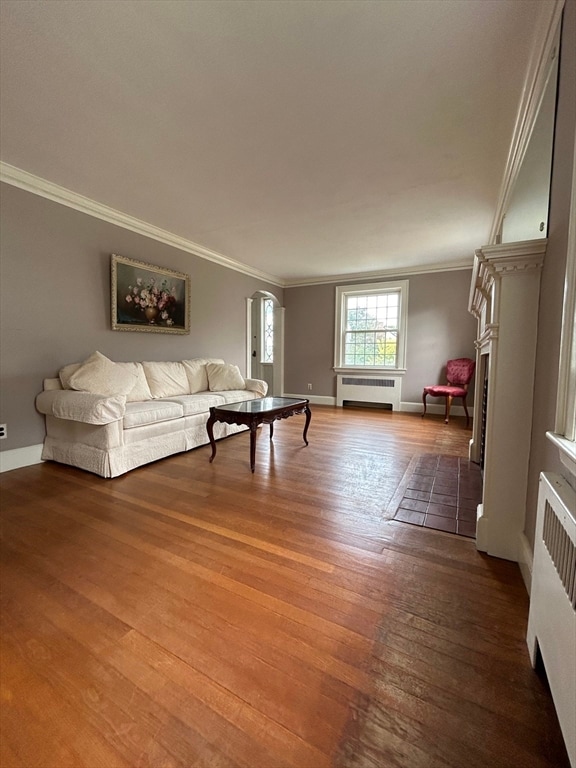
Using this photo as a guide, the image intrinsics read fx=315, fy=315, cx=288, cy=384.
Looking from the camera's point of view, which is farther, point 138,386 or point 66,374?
point 138,386

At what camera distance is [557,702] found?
77cm

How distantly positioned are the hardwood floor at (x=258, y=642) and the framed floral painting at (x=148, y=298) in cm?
215

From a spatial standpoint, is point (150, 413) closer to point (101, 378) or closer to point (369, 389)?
point (101, 378)

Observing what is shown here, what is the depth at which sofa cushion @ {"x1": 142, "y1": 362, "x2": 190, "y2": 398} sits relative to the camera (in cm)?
362

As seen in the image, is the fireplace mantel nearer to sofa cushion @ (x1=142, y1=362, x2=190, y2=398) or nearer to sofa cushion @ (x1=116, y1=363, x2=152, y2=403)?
sofa cushion @ (x1=116, y1=363, x2=152, y2=403)

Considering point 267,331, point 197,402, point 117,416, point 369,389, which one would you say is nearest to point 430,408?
point 369,389

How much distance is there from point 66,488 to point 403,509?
7.92ft

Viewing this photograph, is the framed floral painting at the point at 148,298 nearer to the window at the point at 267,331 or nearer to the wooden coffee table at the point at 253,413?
the wooden coffee table at the point at 253,413

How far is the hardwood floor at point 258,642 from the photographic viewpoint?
0.80m

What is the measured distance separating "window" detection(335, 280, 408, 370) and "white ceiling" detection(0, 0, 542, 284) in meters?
2.38

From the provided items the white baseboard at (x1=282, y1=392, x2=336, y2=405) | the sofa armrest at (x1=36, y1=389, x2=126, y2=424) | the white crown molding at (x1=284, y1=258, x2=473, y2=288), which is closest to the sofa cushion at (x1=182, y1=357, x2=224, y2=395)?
the sofa armrest at (x1=36, y1=389, x2=126, y2=424)

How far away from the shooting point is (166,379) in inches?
148

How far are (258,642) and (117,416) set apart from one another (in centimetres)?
198

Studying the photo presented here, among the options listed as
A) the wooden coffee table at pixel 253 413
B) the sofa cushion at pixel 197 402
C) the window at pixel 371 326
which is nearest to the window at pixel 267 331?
the window at pixel 371 326
